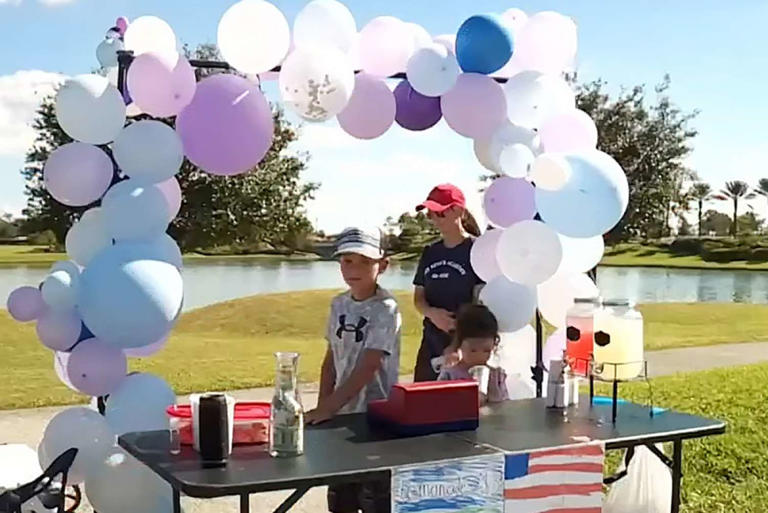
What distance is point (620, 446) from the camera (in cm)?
333

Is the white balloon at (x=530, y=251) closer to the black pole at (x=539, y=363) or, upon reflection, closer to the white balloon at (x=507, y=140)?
the white balloon at (x=507, y=140)

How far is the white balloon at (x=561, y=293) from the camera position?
15.6 ft

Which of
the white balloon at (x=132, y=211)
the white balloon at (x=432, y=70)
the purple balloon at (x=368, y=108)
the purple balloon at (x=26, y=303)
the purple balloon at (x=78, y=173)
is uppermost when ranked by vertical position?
the white balloon at (x=432, y=70)

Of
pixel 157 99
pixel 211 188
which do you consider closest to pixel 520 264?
pixel 157 99

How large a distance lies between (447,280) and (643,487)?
1.25m

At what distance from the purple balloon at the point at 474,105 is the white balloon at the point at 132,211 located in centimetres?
139

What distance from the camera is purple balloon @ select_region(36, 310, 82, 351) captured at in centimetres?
401

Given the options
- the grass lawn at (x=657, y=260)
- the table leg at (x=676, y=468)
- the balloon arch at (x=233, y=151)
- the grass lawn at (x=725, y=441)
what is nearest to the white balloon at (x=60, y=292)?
the balloon arch at (x=233, y=151)

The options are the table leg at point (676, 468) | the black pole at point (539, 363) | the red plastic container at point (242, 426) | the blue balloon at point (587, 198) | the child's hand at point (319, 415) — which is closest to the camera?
the red plastic container at point (242, 426)

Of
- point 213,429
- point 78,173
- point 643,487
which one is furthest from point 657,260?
point 213,429

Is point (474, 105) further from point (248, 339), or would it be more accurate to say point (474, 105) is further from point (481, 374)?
point (248, 339)

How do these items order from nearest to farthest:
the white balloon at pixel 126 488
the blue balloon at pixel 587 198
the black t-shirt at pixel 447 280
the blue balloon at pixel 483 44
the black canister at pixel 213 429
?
the black canister at pixel 213 429
the white balloon at pixel 126 488
the blue balloon at pixel 587 198
the blue balloon at pixel 483 44
the black t-shirt at pixel 447 280

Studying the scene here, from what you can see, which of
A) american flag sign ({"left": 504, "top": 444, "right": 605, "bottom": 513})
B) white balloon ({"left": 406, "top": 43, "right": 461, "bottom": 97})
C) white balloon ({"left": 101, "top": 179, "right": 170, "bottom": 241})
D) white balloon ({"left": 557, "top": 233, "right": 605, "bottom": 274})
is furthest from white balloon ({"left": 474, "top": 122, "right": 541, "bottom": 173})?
american flag sign ({"left": 504, "top": 444, "right": 605, "bottom": 513})

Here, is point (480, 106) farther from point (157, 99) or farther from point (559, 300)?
point (157, 99)
